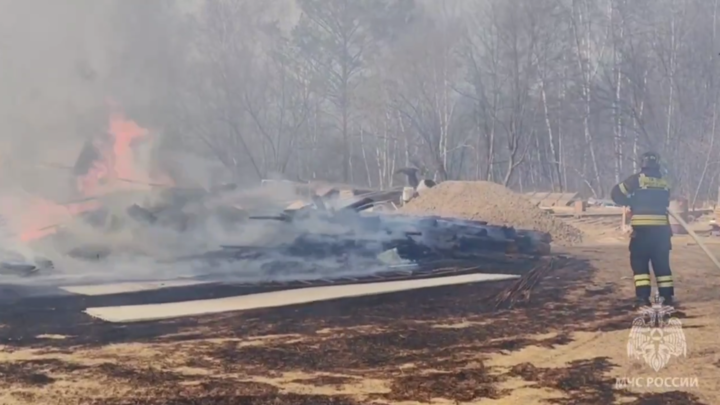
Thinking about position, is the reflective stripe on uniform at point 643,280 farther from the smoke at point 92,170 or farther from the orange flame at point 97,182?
the orange flame at point 97,182

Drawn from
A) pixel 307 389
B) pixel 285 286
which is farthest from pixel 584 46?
pixel 307 389

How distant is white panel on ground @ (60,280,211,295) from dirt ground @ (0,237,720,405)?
0.66 metres

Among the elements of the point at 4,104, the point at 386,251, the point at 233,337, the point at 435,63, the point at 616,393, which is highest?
the point at 435,63

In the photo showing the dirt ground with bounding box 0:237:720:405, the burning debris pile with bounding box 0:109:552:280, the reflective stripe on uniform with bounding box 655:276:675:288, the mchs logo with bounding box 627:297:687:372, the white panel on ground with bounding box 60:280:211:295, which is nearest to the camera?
the dirt ground with bounding box 0:237:720:405

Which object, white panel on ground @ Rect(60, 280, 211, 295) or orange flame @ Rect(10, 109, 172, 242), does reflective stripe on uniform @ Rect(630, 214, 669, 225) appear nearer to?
white panel on ground @ Rect(60, 280, 211, 295)

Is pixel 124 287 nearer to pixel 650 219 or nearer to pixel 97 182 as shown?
pixel 97 182

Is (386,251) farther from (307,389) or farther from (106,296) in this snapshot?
(307,389)

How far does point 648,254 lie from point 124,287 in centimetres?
698

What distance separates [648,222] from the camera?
7.77 metres

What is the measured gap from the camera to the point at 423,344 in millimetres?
6422

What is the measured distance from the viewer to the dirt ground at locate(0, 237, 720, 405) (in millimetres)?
4883

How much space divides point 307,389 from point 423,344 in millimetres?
1711

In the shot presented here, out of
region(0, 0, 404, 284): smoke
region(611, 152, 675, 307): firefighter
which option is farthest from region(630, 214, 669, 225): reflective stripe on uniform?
region(0, 0, 404, 284): smoke

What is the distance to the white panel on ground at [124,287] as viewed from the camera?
363 inches
